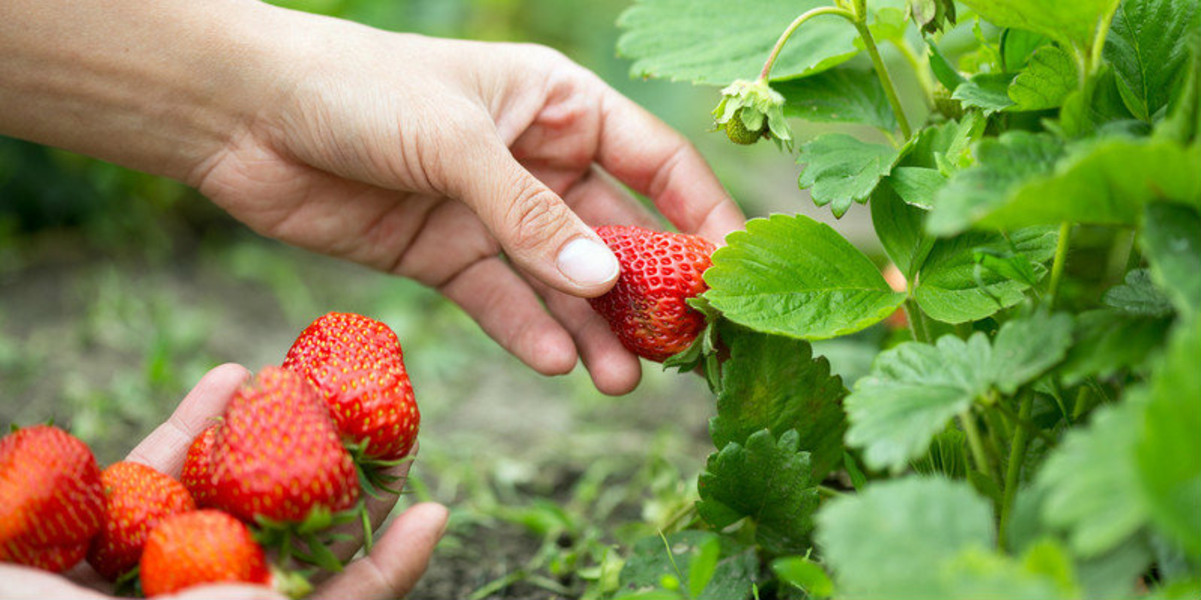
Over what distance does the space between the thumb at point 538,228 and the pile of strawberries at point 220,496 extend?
0.36 meters

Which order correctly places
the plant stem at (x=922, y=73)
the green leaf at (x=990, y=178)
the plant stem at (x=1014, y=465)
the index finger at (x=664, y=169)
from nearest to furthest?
the green leaf at (x=990, y=178) → the plant stem at (x=1014, y=465) → the plant stem at (x=922, y=73) → the index finger at (x=664, y=169)

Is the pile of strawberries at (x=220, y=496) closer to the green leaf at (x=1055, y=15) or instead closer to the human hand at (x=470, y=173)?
the human hand at (x=470, y=173)

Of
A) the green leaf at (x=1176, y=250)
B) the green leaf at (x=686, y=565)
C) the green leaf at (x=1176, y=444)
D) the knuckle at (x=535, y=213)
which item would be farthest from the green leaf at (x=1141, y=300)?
the knuckle at (x=535, y=213)

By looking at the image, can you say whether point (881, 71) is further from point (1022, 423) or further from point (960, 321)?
point (1022, 423)

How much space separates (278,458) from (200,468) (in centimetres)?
18

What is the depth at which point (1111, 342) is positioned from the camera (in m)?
0.90

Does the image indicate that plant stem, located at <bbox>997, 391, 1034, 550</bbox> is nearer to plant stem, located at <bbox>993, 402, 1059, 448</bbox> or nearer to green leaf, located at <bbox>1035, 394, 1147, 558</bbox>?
plant stem, located at <bbox>993, 402, 1059, 448</bbox>

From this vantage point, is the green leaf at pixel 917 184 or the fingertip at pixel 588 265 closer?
the green leaf at pixel 917 184

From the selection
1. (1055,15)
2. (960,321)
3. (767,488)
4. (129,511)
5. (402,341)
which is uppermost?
(1055,15)

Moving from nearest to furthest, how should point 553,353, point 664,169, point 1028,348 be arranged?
point 1028,348 < point 553,353 < point 664,169

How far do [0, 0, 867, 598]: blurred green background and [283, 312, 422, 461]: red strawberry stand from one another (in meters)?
0.39

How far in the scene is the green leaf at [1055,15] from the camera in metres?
0.96

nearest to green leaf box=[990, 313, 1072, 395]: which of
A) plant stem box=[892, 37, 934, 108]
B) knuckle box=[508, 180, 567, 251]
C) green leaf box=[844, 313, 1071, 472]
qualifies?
green leaf box=[844, 313, 1071, 472]

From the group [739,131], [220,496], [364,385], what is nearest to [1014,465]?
[739,131]
